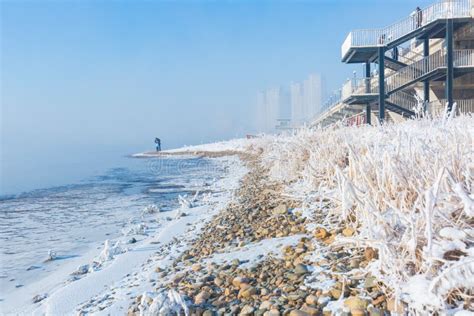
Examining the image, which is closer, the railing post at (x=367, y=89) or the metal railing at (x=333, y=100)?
the railing post at (x=367, y=89)

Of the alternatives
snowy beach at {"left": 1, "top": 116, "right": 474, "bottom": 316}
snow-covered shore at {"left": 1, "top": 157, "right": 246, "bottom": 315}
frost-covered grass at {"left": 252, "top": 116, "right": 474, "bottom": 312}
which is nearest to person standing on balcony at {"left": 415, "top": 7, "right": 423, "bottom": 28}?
snowy beach at {"left": 1, "top": 116, "right": 474, "bottom": 316}

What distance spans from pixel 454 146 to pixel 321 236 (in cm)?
134

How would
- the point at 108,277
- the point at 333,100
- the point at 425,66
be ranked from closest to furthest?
the point at 108,277, the point at 425,66, the point at 333,100

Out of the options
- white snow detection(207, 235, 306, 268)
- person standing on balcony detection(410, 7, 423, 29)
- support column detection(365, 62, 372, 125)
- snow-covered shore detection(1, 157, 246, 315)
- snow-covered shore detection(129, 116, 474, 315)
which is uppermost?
person standing on balcony detection(410, 7, 423, 29)

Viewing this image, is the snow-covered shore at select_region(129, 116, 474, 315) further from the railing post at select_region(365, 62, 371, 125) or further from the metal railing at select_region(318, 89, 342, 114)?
the metal railing at select_region(318, 89, 342, 114)

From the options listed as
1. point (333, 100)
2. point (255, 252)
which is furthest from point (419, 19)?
point (255, 252)

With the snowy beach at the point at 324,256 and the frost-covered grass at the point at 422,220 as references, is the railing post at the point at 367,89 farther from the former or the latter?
the frost-covered grass at the point at 422,220

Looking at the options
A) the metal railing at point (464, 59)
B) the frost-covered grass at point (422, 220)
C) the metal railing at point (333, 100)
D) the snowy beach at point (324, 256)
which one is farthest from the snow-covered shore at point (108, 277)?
the metal railing at point (333, 100)

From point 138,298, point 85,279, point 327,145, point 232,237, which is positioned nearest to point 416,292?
point 138,298

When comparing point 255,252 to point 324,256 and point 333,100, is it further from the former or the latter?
point 333,100

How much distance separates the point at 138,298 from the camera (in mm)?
3145

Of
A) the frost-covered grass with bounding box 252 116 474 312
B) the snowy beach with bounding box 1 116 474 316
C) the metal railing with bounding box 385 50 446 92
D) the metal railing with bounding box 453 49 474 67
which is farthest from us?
the metal railing with bounding box 385 50 446 92

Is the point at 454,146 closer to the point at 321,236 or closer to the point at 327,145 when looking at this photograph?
the point at 321,236

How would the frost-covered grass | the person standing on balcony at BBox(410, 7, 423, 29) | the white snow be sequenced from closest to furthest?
the frost-covered grass, the white snow, the person standing on balcony at BBox(410, 7, 423, 29)
